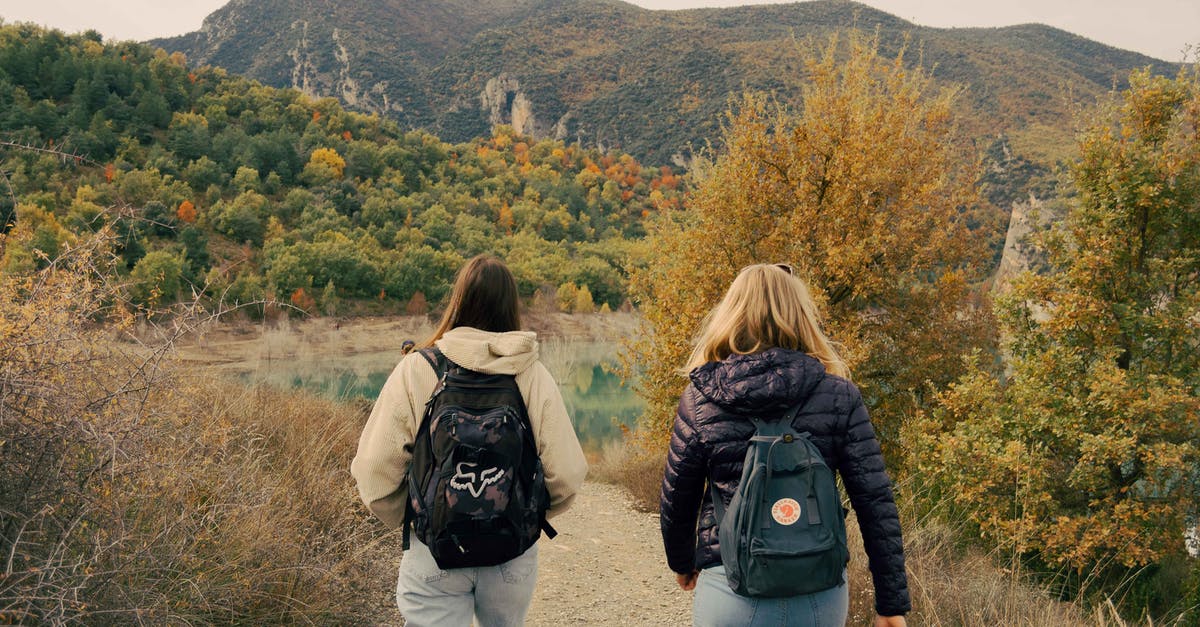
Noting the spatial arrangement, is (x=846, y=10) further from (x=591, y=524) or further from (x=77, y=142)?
(x=591, y=524)

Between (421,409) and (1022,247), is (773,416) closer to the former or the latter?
(421,409)

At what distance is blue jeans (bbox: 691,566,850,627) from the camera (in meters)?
1.91

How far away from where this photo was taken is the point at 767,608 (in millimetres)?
1919

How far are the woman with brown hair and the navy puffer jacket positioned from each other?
41 cm

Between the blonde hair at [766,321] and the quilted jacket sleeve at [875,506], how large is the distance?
0.62ft

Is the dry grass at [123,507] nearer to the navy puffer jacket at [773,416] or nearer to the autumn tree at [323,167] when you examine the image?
the navy puffer jacket at [773,416]

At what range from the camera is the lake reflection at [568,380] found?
1950 centimetres

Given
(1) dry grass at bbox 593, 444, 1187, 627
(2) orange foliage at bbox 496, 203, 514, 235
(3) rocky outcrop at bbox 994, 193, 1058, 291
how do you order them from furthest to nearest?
(2) orange foliage at bbox 496, 203, 514, 235 → (3) rocky outcrop at bbox 994, 193, 1058, 291 → (1) dry grass at bbox 593, 444, 1187, 627

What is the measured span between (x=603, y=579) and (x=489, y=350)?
4272mm

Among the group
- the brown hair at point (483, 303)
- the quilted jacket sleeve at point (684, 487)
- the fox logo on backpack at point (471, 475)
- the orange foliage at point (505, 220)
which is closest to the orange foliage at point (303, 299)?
the orange foliage at point (505, 220)

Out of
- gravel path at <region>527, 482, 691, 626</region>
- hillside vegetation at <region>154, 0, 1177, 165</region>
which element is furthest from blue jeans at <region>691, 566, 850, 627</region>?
hillside vegetation at <region>154, 0, 1177, 165</region>

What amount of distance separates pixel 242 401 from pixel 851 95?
736 cm

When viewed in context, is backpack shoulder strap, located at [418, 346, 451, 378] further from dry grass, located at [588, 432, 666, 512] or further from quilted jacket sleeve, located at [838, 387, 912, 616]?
dry grass, located at [588, 432, 666, 512]

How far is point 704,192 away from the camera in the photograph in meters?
9.58
